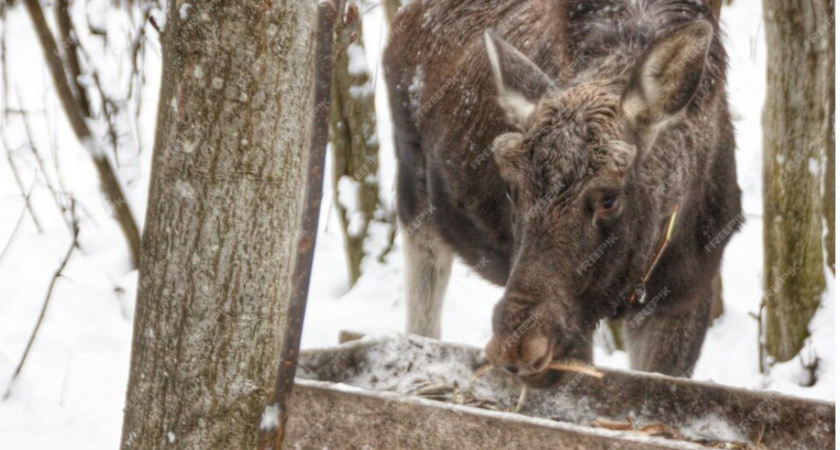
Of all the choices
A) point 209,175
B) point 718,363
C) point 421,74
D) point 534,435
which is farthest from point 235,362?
point 718,363

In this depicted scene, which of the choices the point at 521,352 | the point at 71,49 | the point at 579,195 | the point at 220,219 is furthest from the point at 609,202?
the point at 71,49

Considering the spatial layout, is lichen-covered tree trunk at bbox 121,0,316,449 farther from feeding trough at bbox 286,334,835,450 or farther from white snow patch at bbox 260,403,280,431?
feeding trough at bbox 286,334,835,450

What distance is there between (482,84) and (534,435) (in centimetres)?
227

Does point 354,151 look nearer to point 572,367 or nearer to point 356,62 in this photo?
point 356,62

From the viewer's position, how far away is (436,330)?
19.5 ft

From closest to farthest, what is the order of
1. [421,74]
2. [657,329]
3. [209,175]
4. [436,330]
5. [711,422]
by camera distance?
[209,175]
[711,422]
[657,329]
[421,74]
[436,330]

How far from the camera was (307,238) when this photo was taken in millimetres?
2508

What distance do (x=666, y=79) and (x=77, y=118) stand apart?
3.85 m

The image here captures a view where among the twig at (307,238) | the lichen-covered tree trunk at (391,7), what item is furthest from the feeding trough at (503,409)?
the lichen-covered tree trunk at (391,7)

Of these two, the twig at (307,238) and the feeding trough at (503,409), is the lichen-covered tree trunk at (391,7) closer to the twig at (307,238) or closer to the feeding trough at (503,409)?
the feeding trough at (503,409)

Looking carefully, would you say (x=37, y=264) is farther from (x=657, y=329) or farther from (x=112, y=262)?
(x=657, y=329)

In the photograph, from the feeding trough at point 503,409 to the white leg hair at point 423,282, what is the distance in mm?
1591

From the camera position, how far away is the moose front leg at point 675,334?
15.1ft

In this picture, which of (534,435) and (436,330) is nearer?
(534,435)
